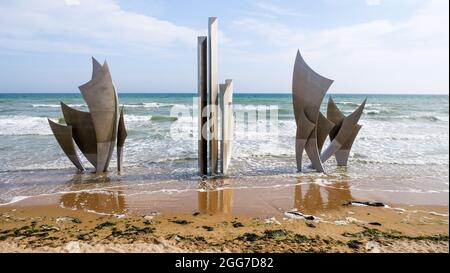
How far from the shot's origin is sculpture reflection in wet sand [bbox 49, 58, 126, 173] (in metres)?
6.91

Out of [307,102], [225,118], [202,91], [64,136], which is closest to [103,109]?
[64,136]

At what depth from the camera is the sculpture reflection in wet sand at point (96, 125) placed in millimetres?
6906

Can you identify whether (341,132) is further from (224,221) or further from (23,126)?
(23,126)

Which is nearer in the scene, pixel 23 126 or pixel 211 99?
pixel 211 99

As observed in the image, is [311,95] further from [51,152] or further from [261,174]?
[51,152]

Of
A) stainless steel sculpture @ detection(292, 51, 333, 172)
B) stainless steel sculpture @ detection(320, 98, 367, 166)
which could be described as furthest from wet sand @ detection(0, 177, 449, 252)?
stainless steel sculpture @ detection(320, 98, 367, 166)

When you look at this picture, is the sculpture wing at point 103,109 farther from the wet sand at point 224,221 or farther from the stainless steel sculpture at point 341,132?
the stainless steel sculpture at point 341,132

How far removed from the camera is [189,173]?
24.6 feet

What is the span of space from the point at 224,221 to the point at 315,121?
3550mm

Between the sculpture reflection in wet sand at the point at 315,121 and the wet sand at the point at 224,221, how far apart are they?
4.24 ft

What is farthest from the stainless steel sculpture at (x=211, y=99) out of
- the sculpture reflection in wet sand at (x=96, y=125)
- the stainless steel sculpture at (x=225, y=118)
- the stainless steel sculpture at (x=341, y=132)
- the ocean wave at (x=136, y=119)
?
the ocean wave at (x=136, y=119)

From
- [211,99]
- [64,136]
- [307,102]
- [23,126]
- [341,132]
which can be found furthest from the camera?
[23,126]

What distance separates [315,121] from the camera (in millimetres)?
7242
